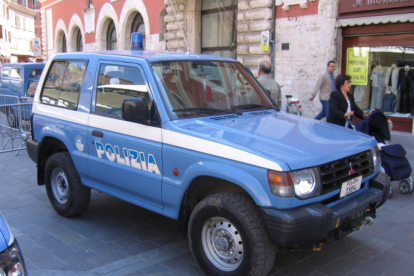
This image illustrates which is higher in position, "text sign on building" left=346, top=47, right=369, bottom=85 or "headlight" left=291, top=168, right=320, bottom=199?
"text sign on building" left=346, top=47, right=369, bottom=85

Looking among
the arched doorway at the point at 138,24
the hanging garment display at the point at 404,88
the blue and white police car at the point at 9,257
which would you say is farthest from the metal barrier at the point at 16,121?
the arched doorway at the point at 138,24

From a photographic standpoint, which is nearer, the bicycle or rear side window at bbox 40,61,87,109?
rear side window at bbox 40,61,87,109

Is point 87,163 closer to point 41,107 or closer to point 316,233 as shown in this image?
point 41,107

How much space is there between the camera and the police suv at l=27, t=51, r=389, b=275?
301 centimetres

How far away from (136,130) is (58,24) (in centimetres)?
2421

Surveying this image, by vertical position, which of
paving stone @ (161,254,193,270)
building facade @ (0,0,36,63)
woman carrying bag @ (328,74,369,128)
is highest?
building facade @ (0,0,36,63)

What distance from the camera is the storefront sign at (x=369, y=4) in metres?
9.13

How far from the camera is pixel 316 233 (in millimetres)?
2953

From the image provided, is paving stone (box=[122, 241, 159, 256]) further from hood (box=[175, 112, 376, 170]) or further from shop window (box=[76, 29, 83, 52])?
shop window (box=[76, 29, 83, 52])

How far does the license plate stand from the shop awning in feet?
23.2

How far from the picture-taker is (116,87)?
4258 millimetres

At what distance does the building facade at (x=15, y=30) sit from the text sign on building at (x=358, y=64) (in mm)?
53110

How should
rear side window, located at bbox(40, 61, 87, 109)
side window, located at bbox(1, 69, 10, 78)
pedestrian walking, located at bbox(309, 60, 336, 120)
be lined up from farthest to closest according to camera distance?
1. side window, located at bbox(1, 69, 10, 78)
2. pedestrian walking, located at bbox(309, 60, 336, 120)
3. rear side window, located at bbox(40, 61, 87, 109)

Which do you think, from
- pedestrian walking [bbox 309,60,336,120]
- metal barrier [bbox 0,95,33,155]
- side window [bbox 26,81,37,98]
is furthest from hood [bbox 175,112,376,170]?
side window [bbox 26,81,37,98]
